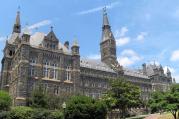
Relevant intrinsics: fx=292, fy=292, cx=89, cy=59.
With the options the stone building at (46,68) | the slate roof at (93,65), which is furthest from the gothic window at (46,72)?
the slate roof at (93,65)

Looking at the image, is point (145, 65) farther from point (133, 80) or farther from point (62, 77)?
point (62, 77)

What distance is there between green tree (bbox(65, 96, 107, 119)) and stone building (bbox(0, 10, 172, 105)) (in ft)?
59.3

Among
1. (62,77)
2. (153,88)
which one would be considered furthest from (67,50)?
(153,88)

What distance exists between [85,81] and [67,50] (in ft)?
41.2

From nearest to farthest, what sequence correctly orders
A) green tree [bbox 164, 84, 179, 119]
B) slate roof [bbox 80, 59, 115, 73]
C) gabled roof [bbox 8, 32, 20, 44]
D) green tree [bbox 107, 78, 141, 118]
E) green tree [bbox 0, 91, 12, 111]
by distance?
green tree [bbox 164, 84, 179, 119] → green tree [bbox 0, 91, 12, 111] → green tree [bbox 107, 78, 141, 118] → gabled roof [bbox 8, 32, 20, 44] → slate roof [bbox 80, 59, 115, 73]

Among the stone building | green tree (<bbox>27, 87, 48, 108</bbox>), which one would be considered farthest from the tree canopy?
the stone building

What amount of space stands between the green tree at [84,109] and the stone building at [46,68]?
712 inches

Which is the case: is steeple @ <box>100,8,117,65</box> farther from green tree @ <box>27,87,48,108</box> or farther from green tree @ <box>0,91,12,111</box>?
green tree @ <box>0,91,12,111</box>

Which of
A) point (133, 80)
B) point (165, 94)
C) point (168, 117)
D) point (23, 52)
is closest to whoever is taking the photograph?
point (165, 94)

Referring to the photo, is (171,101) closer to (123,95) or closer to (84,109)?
(123,95)

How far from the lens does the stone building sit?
8031 cm

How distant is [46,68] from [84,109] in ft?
83.3

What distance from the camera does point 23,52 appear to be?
8050 centimetres

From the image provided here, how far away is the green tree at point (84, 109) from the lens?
63.2 meters
